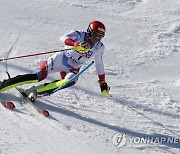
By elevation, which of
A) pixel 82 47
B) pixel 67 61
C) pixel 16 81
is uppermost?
pixel 82 47

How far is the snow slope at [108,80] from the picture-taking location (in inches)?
222

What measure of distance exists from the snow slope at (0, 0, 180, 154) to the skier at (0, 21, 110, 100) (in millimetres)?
266

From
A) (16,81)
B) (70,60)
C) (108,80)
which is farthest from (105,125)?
(108,80)

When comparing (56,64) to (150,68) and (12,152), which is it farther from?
(150,68)

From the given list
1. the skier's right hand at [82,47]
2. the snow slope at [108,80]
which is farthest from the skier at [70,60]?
the snow slope at [108,80]

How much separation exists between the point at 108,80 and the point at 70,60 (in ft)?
4.84

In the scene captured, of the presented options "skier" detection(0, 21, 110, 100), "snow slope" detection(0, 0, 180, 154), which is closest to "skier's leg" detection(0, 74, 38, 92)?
"skier" detection(0, 21, 110, 100)

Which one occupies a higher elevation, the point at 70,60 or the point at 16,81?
the point at 70,60

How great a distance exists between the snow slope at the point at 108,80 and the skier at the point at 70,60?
10.5 inches

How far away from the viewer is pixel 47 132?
5.62 metres

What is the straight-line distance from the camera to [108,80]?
7762mm

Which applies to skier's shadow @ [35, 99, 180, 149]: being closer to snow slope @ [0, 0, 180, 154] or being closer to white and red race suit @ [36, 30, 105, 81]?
snow slope @ [0, 0, 180, 154]

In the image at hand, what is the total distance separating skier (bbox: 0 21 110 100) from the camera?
6.10 meters

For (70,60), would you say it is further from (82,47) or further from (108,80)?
(108,80)
